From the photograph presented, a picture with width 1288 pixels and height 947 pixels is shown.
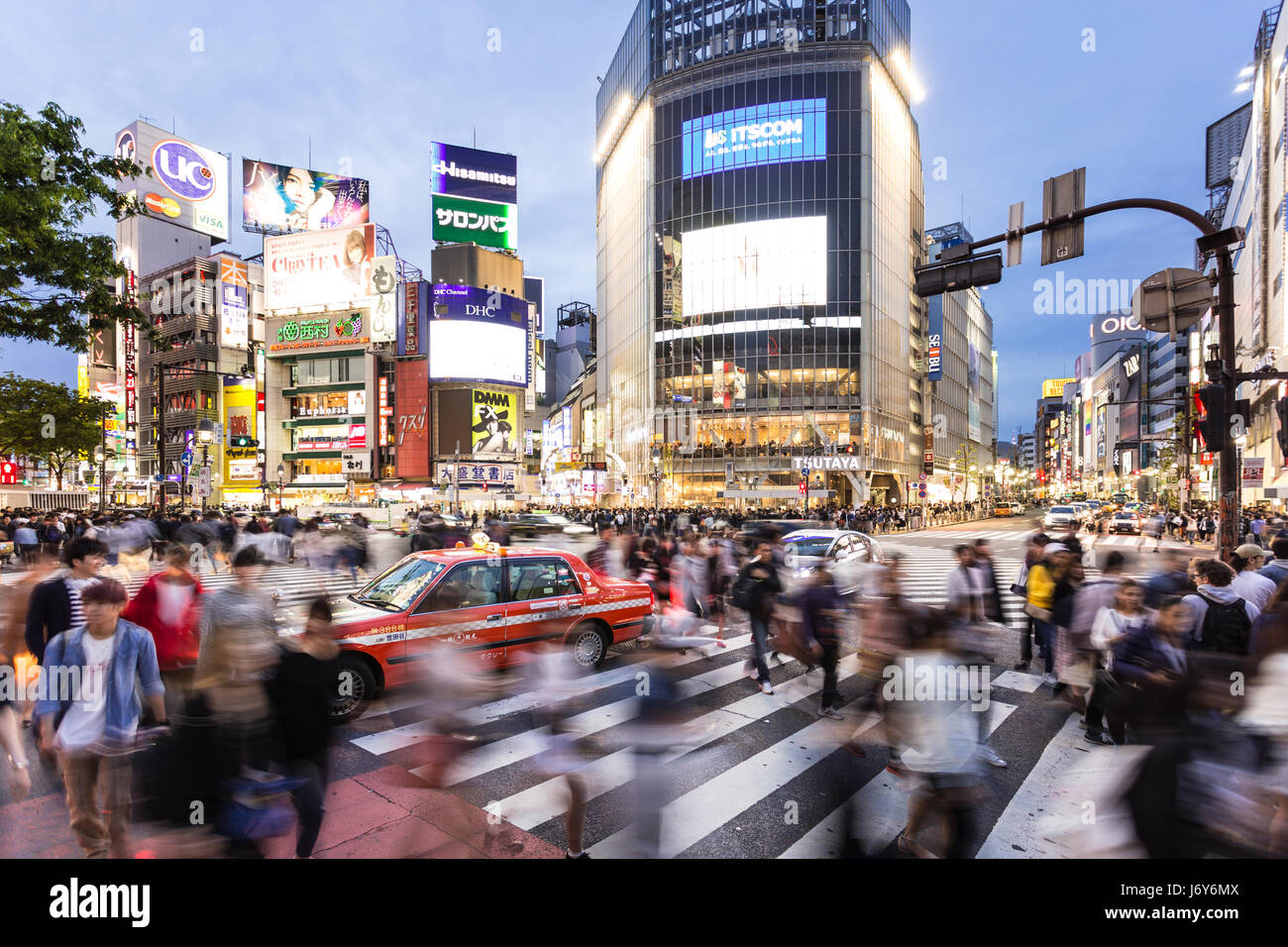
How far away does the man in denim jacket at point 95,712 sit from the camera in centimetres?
367

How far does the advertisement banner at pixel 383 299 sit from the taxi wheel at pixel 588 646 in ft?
207

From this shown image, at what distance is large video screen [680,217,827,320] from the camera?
5503cm

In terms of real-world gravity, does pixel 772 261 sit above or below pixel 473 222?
below

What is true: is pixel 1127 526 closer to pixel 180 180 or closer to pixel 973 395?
pixel 973 395

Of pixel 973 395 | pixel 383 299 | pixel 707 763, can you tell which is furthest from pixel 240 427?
pixel 973 395

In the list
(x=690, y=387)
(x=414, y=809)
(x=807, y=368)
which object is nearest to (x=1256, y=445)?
(x=807, y=368)

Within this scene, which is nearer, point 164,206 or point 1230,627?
point 1230,627

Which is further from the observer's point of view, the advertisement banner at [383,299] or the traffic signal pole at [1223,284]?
the advertisement banner at [383,299]

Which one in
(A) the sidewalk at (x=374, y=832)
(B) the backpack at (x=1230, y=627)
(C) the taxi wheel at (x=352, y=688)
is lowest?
(A) the sidewalk at (x=374, y=832)

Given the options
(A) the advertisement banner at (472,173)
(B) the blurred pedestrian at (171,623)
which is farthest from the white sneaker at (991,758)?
(A) the advertisement banner at (472,173)

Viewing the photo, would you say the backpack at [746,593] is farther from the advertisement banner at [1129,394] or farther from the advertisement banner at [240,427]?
the advertisement banner at [1129,394]

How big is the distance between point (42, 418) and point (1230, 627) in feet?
155

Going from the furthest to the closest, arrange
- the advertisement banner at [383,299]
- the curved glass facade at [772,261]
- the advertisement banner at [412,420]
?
the advertisement banner at [412,420] < the advertisement banner at [383,299] < the curved glass facade at [772,261]

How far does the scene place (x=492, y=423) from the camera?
6444 cm
